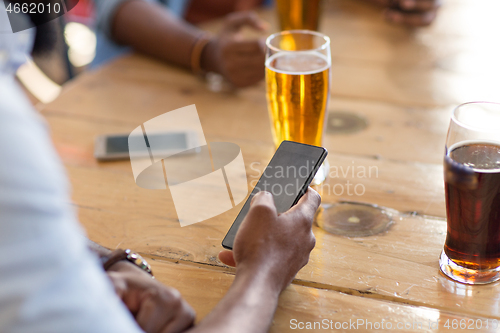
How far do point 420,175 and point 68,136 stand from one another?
2.10 feet

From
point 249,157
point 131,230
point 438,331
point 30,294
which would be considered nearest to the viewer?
point 30,294

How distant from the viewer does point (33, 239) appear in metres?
0.26

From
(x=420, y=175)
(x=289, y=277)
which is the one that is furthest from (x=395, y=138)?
(x=289, y=277)

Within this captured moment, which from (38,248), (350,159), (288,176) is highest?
(38,248)

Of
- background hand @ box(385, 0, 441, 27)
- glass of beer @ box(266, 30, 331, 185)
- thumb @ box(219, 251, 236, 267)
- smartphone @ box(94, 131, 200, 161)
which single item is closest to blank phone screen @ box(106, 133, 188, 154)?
smartphone @ box(94, 131, 200, 161)

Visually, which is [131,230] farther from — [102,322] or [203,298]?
[102,322]

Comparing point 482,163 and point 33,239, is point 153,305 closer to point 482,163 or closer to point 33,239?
point 33,239

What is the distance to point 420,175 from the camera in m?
0.71

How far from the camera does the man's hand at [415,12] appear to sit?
1.30m

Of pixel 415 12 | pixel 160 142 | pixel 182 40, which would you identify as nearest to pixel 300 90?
pixel 160 142

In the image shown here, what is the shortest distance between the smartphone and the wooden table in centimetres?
2

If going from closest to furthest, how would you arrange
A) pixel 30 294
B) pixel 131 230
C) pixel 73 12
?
pixel 30 294 < pixel 131 230 < pixel 73 12

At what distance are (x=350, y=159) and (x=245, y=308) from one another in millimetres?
408

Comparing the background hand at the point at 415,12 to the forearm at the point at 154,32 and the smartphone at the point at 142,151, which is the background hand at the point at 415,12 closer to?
the forearm at the point at 154,32
